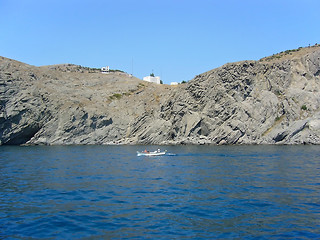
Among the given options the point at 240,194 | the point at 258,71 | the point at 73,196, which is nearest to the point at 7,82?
the point at 258,71

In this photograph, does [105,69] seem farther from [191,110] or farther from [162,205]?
[162,205]

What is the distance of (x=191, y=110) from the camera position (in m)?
89.5

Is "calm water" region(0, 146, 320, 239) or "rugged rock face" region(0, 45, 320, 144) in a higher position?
"rugged rock face" region(0, 45, 320, 144)

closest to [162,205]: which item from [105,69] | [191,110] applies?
[191,110]

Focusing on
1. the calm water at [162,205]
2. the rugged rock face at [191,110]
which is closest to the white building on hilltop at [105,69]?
the rugged rock face at [191,110]

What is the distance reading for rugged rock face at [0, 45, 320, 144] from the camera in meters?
81.1

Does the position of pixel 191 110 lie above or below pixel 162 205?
above

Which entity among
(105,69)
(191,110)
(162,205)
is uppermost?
(105,69)

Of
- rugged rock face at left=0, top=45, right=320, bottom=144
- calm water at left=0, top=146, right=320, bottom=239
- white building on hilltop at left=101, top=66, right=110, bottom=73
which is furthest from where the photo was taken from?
white building on hilltop at left=101, top=66, right=110, bottom=73

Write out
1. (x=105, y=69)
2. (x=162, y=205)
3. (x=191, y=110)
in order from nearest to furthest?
(x=162, y=205), (x=191, y=110), (x=105, y=69)

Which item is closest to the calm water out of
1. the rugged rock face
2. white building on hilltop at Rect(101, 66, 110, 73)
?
the rugged rock face

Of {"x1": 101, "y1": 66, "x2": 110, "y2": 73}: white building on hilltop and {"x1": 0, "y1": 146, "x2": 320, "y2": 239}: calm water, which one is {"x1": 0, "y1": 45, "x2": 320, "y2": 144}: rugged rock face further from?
{"x1": 101, "y1": 66, "x2": 110, "y2": 73}: white building on hilltop

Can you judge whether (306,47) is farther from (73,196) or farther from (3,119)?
(73,196)

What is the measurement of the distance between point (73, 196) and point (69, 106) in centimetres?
7206
